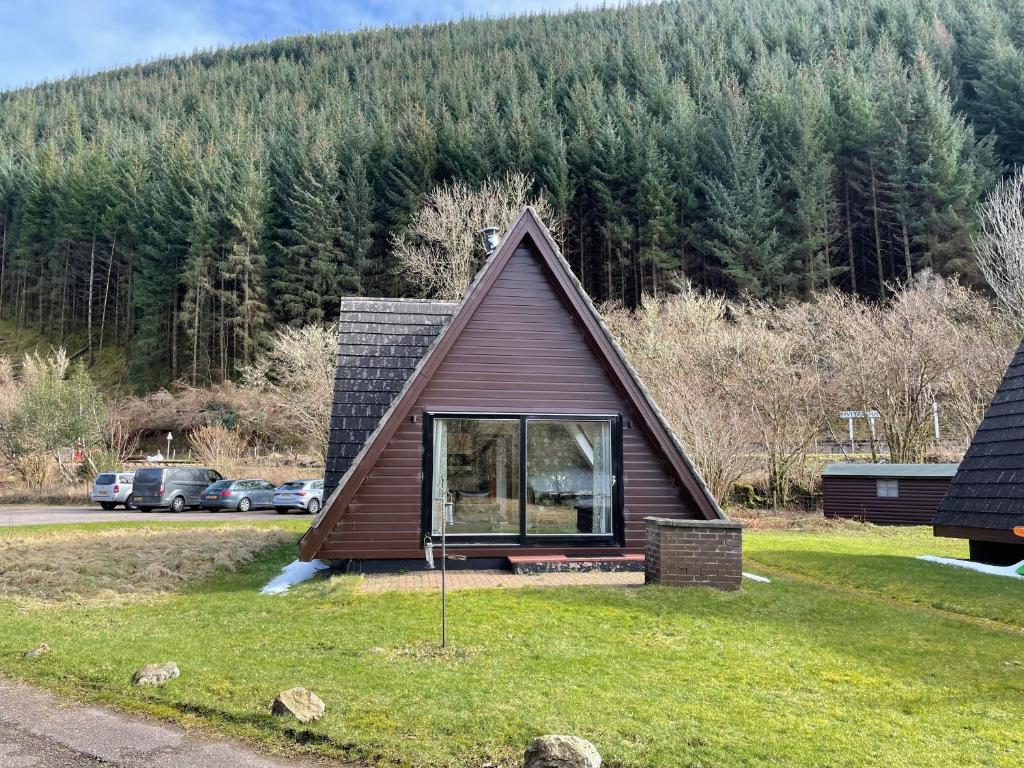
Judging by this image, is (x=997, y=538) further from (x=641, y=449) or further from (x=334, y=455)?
(x=334, y=455)

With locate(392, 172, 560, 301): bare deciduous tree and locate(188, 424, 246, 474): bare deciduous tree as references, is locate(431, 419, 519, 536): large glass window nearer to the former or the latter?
locate(392, 172, 560, 301): bare deciduous tree

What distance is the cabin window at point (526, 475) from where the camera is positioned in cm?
1012

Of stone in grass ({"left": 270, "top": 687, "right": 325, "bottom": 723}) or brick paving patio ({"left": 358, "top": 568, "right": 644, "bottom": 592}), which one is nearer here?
stone in grass ({"left": 270, "top": 687, "right": 325, "bottom": 723})

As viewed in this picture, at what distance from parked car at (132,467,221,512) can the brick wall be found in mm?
23064

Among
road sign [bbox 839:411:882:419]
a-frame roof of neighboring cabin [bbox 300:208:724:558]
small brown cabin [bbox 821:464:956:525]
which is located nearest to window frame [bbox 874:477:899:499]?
small brown cabin [bbox 821:464:956:525]

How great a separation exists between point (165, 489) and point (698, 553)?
77.1 feet

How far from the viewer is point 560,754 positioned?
3623mm

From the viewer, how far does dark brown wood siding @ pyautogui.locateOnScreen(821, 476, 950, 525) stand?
20.4 meters

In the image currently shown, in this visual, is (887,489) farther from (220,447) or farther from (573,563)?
(220,447)

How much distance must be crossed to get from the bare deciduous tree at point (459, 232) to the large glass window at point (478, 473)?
20431 millimetres

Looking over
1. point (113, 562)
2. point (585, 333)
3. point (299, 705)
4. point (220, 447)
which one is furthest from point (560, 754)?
point (220, 447)

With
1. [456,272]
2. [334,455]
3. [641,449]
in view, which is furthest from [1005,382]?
[456,272]

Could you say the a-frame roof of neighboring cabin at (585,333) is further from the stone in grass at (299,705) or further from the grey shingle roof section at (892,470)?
the grey shingle roof section at (892,470)

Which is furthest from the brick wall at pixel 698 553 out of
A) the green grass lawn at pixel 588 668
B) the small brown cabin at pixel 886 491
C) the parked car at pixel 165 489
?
the parked car at pixel 165 489
